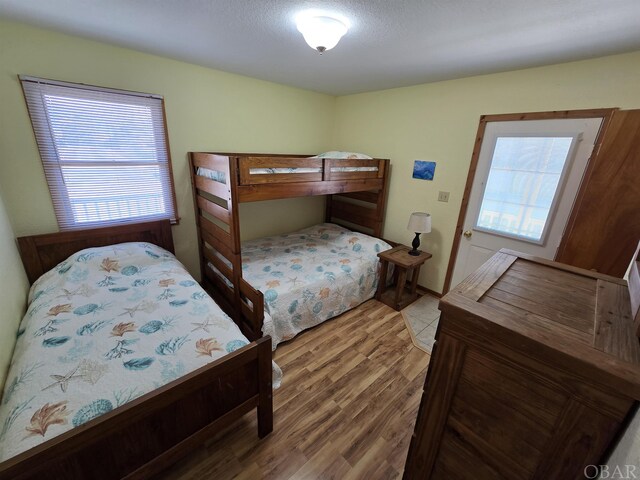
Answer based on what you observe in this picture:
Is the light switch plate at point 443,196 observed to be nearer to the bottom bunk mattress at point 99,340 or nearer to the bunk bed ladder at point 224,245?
the bunk bed ladder at point 224,245

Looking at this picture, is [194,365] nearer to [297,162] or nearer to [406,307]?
[297,162]

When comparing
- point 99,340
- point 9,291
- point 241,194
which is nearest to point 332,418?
point 99,340

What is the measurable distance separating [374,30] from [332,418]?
2.35 m

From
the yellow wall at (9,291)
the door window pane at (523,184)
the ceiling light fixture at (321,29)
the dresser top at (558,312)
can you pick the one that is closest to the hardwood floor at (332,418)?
the yellow wall at (9,291)

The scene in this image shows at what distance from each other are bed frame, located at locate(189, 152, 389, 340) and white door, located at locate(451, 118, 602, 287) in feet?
3.40

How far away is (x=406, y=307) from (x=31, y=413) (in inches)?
107

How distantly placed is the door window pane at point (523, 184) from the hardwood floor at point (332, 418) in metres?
1.39

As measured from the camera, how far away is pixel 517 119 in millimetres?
2160

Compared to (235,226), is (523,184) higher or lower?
higher

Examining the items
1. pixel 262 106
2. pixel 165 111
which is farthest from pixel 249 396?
pixel 262 106

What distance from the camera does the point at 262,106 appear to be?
114 inches

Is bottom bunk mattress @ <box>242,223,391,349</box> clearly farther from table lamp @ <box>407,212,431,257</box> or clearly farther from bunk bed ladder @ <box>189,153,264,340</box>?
table lamp @ <box>407,212,431,257</box>

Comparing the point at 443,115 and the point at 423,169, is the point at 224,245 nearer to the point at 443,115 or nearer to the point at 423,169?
the point at 423,169

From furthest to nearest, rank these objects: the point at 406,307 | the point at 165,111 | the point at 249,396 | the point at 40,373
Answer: the point at 406,307 < the point at 165,111 < the point at 249,396 < the point at 40,373
